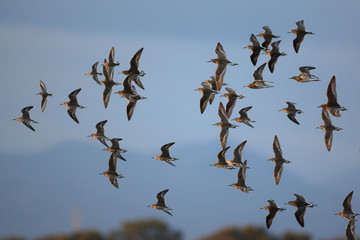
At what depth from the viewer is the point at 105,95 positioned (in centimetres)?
3616

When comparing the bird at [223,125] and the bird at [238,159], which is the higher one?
the bird at [223,125]

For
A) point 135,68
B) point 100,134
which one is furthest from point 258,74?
point 100,134

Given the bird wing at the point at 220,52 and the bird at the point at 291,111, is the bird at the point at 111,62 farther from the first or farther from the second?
the bird at the point at 291,111

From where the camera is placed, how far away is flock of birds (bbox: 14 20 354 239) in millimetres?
32688

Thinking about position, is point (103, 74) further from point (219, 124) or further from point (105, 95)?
point (219, 124)

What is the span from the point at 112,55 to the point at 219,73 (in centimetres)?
547

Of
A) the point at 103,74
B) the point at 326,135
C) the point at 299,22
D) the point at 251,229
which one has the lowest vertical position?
the point at 251,229

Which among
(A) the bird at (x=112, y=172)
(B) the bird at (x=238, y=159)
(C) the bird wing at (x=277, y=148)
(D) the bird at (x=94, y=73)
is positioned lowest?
(A) the bird at (x=112, y=172)

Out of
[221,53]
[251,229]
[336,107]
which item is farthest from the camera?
[251,229]

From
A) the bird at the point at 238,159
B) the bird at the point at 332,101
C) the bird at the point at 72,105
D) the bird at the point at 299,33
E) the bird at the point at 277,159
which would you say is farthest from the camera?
the bird at the point at 72,105

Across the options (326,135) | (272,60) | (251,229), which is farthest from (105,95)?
(251,229)

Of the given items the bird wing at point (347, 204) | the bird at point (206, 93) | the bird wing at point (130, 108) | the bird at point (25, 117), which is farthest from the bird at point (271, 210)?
the bird at point (25, 117)

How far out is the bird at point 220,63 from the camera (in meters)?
34.2

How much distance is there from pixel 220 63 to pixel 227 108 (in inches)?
92.3
